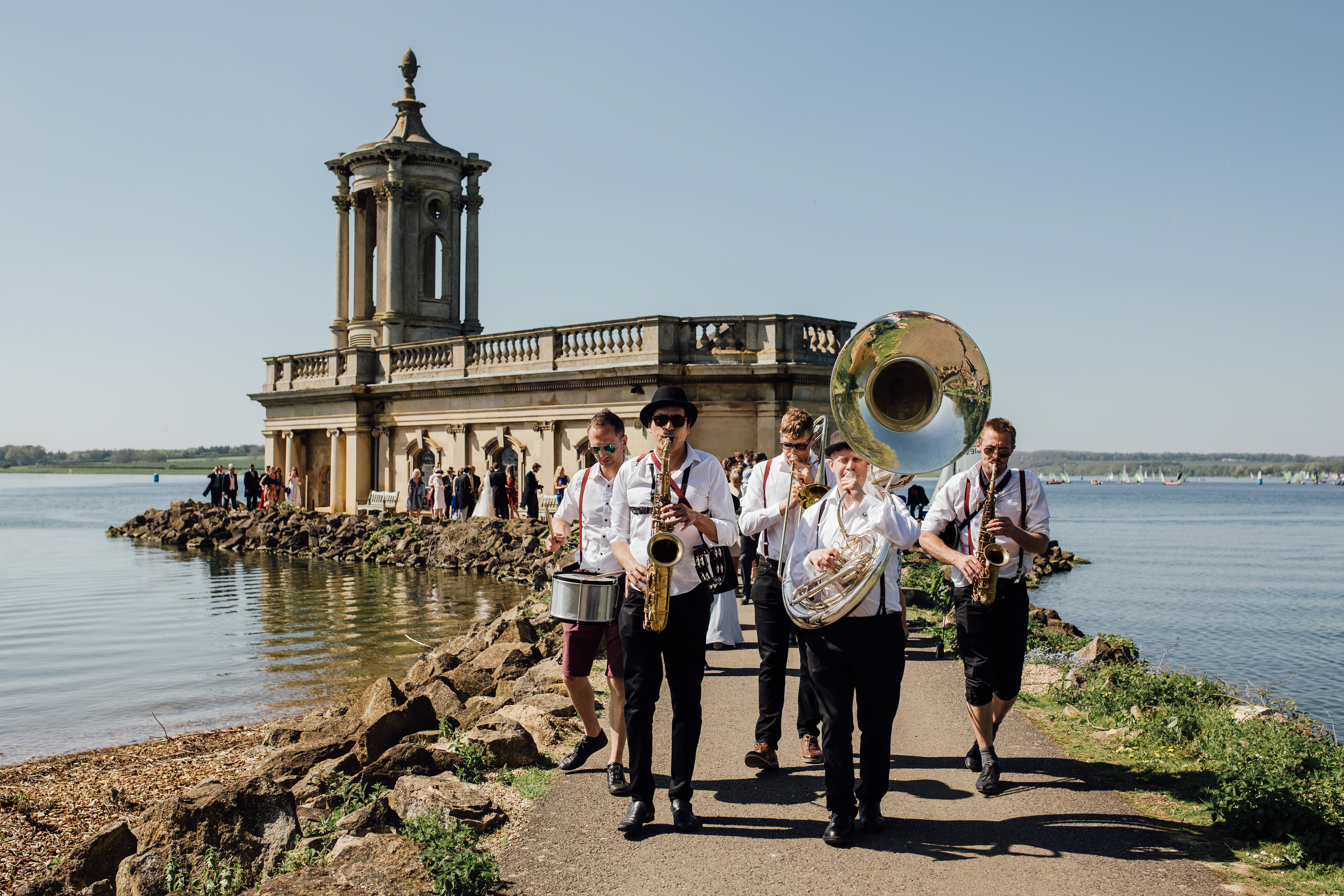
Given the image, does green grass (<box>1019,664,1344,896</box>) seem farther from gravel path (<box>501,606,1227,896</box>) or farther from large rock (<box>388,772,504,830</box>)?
large rock (<box>388,772,504,830</box>)

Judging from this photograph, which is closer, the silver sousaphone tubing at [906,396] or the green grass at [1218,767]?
the green grass at [1218,767]

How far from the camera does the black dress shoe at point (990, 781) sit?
6.39 metres

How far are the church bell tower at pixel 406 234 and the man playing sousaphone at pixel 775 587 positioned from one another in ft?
94.7

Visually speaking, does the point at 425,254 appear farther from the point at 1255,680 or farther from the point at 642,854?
the point at 642,854

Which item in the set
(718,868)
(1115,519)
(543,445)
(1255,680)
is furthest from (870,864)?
(1115,519)

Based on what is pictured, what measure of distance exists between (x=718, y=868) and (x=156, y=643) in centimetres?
1439

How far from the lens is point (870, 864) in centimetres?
530

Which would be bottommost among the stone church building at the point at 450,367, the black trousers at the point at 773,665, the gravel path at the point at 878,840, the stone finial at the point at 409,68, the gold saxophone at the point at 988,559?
the gravel path at the point at 878,840

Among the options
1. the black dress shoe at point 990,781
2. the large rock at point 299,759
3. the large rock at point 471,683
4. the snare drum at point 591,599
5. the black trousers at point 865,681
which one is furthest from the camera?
the large rock at point 471,683

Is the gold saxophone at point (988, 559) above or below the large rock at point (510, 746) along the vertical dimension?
above

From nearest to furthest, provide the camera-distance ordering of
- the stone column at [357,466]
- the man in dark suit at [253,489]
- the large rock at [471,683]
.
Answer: the large rock at [471,683]
the stone column at [357,466]
the man in dark suit at [253,489]

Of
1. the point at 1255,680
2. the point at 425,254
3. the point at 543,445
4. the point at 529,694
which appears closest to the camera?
the point at 529,694

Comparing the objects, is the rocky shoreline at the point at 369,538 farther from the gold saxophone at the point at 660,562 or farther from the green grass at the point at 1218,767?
the gold saxophone at the point at 660,562

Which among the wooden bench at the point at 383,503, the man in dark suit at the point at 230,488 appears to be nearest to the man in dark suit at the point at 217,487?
the man in dark suit at the point at 230,488
